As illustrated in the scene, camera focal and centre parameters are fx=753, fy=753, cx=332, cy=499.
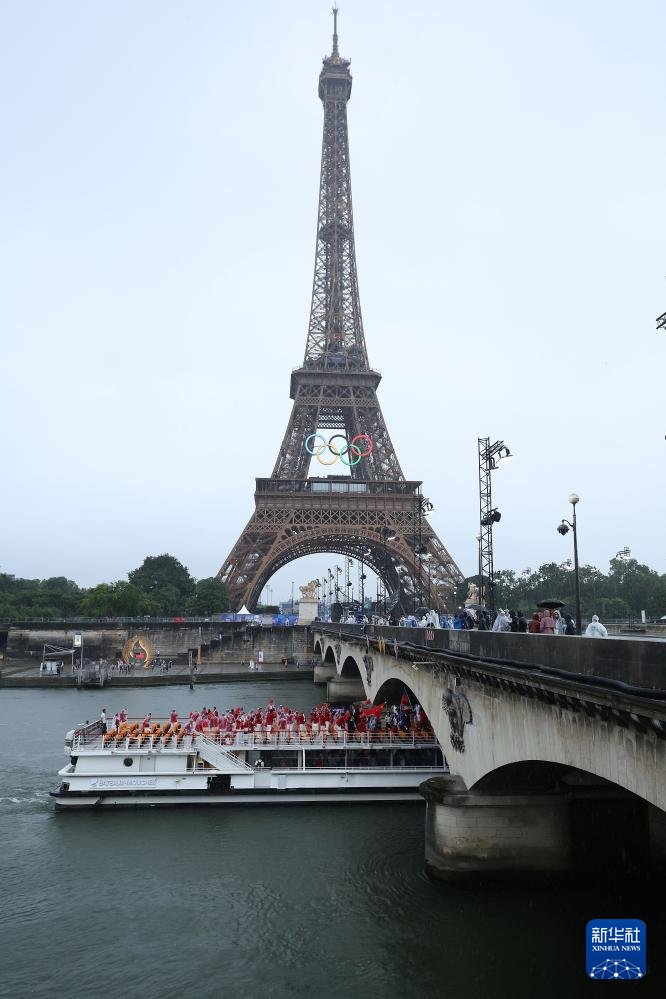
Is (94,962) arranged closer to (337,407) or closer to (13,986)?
(13,986)

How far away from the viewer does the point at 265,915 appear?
1720 centimetres

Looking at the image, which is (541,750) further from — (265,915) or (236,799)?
(236,799)

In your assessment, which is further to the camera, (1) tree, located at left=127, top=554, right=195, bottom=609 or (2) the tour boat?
(1) tree, located at left=127, top=554, right=195, bottom=609

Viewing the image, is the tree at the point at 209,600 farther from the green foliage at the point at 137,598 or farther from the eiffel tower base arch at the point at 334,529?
the eiffel tower base arch at the point at 334,529

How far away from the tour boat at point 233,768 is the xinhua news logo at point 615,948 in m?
11.3

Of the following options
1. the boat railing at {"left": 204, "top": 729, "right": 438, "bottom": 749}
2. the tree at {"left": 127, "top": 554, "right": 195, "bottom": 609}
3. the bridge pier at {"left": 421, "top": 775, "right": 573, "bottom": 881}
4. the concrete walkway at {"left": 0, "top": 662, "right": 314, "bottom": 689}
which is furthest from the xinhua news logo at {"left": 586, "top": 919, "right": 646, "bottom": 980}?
the tree at {"left": 127, "top": 554, "right": 195, "bottom": 609}

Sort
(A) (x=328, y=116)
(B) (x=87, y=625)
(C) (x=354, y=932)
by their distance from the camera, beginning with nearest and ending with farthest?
(C) (x=354, y=932) → (B) (x=87, y=625) → (A) (x=328, y=116)

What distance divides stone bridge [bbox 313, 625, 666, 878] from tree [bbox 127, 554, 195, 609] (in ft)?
325

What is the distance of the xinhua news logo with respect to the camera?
14328 mm

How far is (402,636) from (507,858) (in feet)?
27.8

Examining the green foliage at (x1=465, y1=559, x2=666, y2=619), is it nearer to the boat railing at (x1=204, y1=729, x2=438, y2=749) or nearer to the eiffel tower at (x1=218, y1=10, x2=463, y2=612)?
the eiffel tower at (x1=218, y1=10, x2=463, y2=612)

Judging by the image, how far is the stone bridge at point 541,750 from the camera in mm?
10086

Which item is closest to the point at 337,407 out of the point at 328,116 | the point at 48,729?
the point at 328,116

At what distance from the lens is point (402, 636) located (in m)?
24.8
